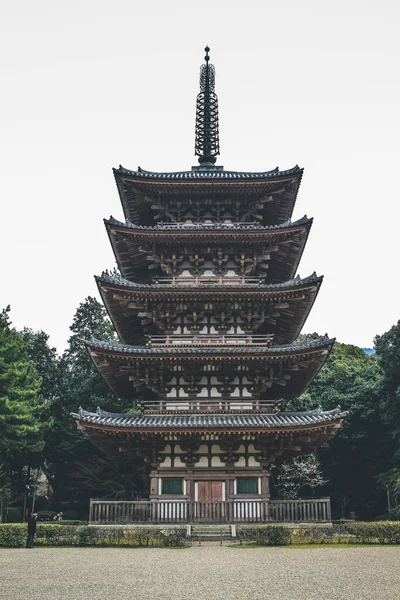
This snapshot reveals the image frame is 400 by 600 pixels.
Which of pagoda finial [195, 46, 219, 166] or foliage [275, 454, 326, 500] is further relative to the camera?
foliage [275, 454, 326, 500]

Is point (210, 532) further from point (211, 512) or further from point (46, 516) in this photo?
point (46, 516)

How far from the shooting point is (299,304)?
3044cm

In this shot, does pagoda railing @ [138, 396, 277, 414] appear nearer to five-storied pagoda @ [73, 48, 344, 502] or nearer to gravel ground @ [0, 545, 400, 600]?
five-storied pagoda @ [73, 48, 344, 502]

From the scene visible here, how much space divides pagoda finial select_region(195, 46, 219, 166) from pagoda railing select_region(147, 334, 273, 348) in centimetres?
1342

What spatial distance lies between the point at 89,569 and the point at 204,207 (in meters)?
20.5

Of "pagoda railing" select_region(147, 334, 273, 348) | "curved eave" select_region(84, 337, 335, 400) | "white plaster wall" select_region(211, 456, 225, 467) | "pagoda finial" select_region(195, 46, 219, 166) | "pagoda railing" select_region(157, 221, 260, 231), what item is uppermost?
"pagoda finial" select_region(195, 46, 219, 166)

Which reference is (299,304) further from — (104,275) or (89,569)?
(89,569)

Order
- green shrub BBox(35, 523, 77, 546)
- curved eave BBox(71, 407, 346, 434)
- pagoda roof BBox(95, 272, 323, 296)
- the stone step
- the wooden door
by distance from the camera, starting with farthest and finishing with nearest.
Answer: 1. pagoda roof BBox(95, 272, 323, 296)
2. the wooden door
3. curved eave BBox(71, 407, 346, 434)
4. the stone step
5. green shrub BBox(35, 523, 77, 546)

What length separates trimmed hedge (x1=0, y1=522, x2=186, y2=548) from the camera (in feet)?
79.2

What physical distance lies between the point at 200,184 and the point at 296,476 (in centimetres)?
2636

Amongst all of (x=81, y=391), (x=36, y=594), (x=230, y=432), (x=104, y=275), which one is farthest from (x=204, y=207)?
(x=81, y=391)

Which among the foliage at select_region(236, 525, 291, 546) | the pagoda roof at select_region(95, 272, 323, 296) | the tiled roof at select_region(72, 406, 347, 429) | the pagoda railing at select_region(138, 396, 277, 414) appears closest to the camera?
the foliage at select_region(236, 525, 291, 546)

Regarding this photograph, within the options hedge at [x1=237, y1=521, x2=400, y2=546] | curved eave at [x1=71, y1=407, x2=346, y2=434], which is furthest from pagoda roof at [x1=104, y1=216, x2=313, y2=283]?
hedge at [x1=237, y1=521, x2=400, y2=546]

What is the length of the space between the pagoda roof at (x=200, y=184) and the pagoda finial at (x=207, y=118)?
263 inches
